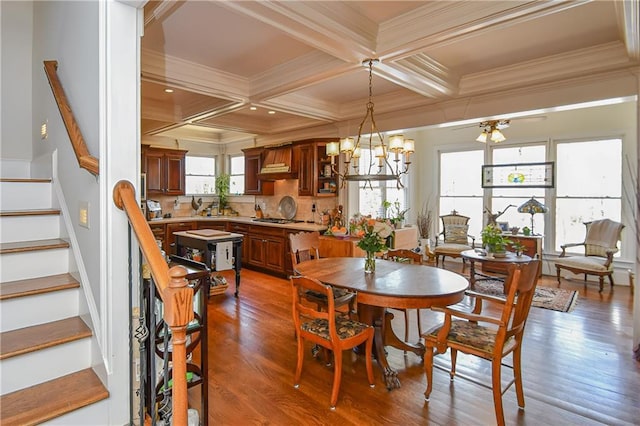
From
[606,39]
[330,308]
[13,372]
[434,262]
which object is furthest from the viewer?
[434,262]

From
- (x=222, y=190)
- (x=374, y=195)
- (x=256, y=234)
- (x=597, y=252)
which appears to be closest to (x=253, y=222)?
(x=256, y=234)

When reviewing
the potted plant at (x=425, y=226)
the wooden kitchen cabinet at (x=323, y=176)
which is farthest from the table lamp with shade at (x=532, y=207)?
the wooden kitchen cabinet at (x=323, y=176)

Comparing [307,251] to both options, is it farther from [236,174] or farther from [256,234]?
[236,174]

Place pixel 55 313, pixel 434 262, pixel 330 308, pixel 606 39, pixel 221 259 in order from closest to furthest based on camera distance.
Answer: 1. pixel 55 313
2. pixel 330 308
3. pixel 606 39
4. pixel 221 259
5. pixel 434 262

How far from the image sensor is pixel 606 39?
130 inches

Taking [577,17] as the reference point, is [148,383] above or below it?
below

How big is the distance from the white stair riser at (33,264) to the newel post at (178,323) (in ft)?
5.41

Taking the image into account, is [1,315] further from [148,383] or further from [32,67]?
[32,67]

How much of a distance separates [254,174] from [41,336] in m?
5.93

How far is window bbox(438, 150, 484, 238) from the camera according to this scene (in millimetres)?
7516

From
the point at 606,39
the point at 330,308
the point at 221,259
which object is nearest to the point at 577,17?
the point at 606,39

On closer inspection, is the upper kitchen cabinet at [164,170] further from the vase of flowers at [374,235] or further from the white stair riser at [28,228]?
the vase of flowers at [374,235]

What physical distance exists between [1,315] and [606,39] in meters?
5.17

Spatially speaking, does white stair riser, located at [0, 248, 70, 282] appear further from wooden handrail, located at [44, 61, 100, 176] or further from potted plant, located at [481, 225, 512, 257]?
potted plant, located at [481, 225, 512, 257]
